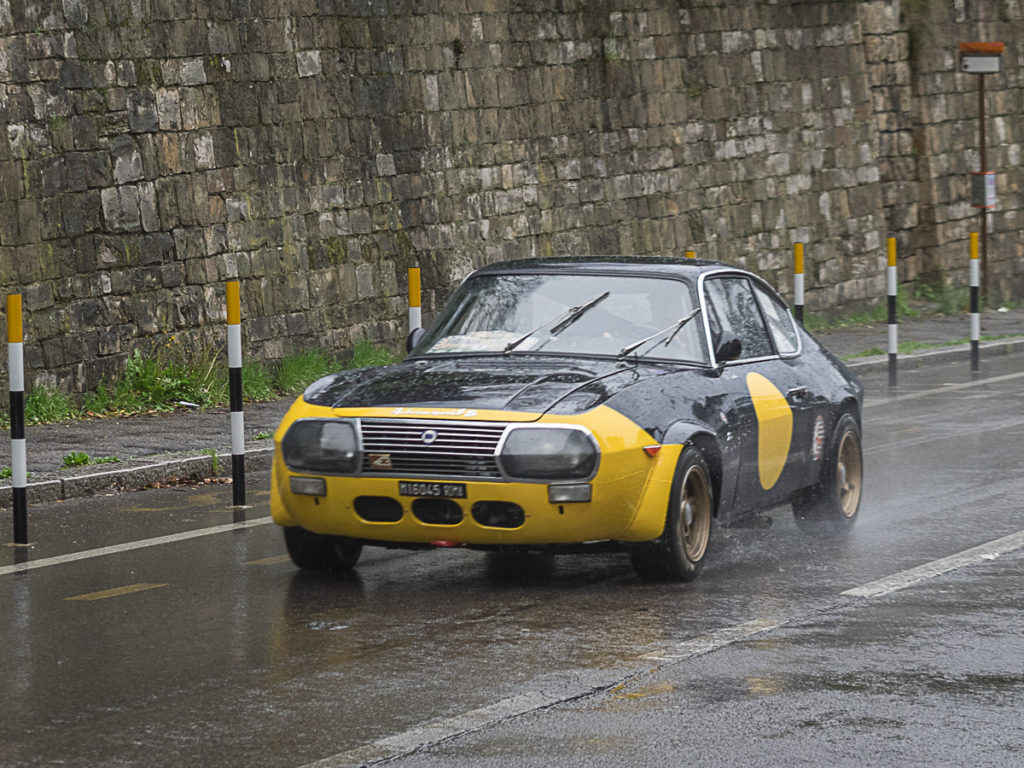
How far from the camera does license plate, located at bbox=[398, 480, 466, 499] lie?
7.35 meters

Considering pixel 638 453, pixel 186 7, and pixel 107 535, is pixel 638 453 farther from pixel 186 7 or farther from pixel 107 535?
pixel 186 7

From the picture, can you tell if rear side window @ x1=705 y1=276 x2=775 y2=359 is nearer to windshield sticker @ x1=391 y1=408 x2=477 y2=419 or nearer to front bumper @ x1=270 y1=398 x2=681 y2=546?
front bumper @ x1=270 y1=398 x2=681 y2=546

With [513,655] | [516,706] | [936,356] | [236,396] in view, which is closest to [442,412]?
[513,655]

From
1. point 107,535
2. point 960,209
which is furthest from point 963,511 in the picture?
point 960,209

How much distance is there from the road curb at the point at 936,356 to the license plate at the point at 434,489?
11247 millimetres

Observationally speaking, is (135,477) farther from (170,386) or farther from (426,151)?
(426,151)

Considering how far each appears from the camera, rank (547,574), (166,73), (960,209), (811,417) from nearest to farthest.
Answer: (547,574) < (811,417) < (166,73) < (960,209)

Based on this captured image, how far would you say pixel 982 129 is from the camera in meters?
25.9

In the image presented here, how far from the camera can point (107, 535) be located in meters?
9.32

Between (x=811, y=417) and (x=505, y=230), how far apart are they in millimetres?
9954

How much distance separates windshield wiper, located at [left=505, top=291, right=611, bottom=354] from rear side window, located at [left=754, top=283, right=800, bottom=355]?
110cm

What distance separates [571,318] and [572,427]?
50.9 inches

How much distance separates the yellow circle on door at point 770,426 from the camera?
8.57 meters

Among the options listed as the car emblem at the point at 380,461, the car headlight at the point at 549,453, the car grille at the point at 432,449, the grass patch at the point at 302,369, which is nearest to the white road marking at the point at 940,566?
the car headlight at the point at 549,453
